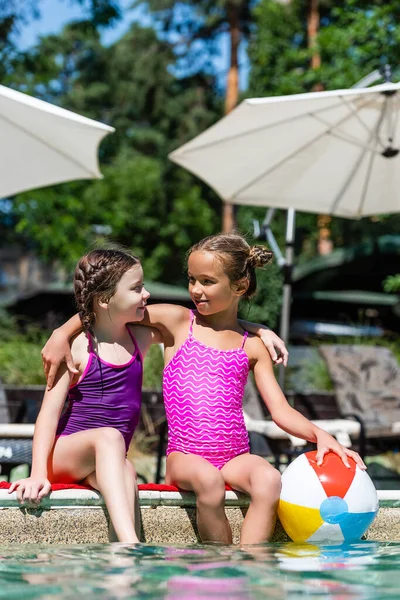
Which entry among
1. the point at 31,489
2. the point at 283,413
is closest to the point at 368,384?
the point at 283,413

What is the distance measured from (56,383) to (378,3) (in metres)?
12.4

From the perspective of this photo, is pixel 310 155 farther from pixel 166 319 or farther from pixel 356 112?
pixel 166 319

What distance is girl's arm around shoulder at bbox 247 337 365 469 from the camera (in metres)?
2.98

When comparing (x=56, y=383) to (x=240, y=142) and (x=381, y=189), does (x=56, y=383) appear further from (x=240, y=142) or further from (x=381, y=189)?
(x=381, y=189)

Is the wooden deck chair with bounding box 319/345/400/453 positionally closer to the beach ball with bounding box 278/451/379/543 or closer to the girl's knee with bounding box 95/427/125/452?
the beach ball with bounding box 278/451/379/543

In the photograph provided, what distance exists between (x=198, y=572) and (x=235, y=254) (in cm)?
150

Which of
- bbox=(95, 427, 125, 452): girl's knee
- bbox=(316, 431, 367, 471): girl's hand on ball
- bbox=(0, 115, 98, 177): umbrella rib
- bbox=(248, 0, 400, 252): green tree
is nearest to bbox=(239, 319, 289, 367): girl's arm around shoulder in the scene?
bbox=(316, 431, 367, 471): girl's hand on ball

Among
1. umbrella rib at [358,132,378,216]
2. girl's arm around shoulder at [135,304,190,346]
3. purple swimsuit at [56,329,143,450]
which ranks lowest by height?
purple swimsuit at [56,329,143,450]

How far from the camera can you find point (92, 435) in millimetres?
2912

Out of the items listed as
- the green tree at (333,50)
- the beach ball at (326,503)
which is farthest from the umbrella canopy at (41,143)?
the green tree at (333,50)

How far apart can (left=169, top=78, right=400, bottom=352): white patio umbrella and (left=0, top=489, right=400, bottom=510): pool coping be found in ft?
9.68

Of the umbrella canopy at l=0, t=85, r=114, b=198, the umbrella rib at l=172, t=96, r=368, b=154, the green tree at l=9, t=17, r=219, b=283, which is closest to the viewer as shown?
the umbrella canopy at l=0, t=85, r=114, b=198

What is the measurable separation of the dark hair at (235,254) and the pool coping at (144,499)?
92cm

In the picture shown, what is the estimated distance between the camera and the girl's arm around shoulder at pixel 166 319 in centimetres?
336
